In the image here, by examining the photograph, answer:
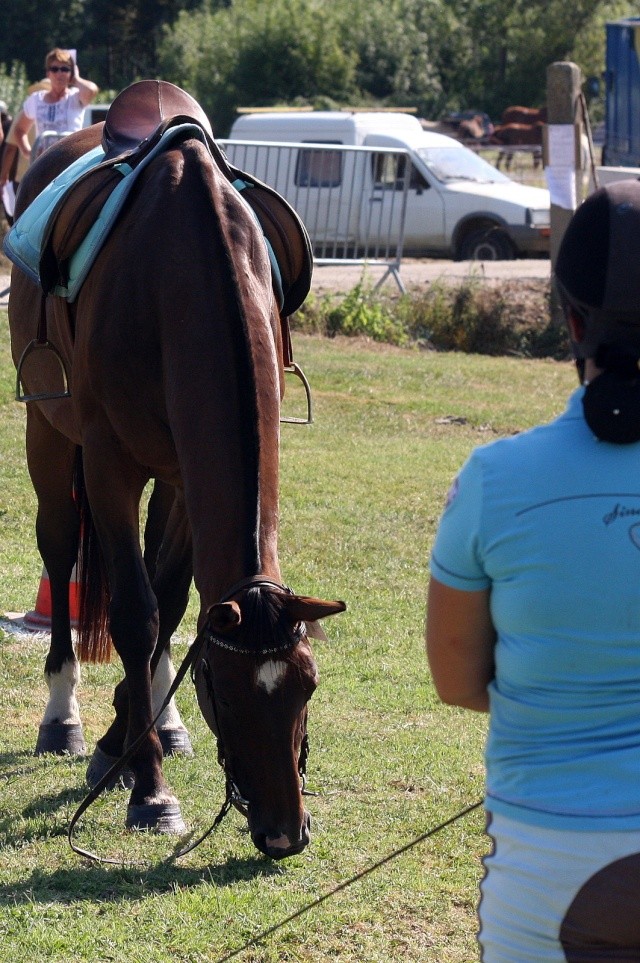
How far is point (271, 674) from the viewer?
3.28 meters

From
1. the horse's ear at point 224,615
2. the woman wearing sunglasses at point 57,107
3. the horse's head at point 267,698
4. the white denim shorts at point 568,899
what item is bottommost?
the horse's head at point 267,698

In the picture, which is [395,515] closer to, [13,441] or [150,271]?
[13,441]

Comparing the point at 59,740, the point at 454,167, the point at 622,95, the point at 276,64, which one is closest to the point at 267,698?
the point at 59,740

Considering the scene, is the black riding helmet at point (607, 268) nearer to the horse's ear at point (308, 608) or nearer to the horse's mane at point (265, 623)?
the horse's ear at point (308, 608)

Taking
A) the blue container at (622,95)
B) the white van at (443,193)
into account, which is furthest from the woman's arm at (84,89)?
the blue container at (622,95)

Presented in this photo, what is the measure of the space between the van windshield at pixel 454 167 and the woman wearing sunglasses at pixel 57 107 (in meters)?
9.49

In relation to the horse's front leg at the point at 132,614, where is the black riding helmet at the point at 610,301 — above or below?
above

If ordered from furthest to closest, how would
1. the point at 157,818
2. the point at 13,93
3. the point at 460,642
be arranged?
the point at 13,93 → the point at 157,818 → the point at 460,642

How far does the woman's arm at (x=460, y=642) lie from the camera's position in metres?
1.98

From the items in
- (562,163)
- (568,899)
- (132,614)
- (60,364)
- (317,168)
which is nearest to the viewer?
Answer: (568,899)

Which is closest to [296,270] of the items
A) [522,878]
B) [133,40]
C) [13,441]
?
[522,878]

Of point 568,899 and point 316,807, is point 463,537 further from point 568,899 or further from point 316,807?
point 316,807

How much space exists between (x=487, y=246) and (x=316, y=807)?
1809 centimetres

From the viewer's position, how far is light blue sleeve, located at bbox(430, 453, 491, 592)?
191 centimetres
